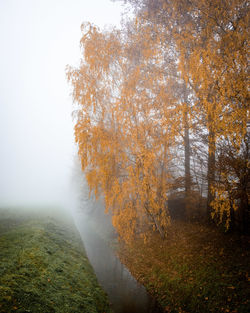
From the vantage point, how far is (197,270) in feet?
21.1

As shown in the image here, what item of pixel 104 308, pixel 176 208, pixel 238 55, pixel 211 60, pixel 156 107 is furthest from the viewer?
pixel 176 208

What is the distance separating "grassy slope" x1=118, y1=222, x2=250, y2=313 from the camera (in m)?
5.13

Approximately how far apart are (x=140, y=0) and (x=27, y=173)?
417ft

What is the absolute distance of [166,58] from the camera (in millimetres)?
8422

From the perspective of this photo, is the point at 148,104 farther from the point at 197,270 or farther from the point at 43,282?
the point at 43,282

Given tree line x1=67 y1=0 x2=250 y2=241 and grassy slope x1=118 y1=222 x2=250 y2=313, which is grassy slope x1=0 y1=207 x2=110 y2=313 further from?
tree line x1=67 y1=0 x2=250 y2=241

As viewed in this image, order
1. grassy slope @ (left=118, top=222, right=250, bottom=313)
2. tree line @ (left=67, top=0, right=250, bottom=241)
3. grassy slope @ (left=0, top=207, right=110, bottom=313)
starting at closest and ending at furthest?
grassy slope @ (left=0, top=207, right=110, bottom=313)
grassy slope @ (left=118, top=222, right=250, bottom=313)
tree line @ (left=67, top=0, right=250, bottom=241)

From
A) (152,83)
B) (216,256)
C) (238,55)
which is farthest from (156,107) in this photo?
(216,256)

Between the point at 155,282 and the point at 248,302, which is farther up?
the point at 248,302

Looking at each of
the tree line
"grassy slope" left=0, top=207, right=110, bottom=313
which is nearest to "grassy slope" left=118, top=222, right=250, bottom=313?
the tree line

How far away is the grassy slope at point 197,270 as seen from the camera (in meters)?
5.13

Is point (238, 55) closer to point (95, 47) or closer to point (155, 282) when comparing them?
point (95, 47)

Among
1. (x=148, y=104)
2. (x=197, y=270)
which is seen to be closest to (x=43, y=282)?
(x=197, y=270)

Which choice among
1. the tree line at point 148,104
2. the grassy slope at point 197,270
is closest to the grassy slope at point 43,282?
the grassy slope at point 197,270
